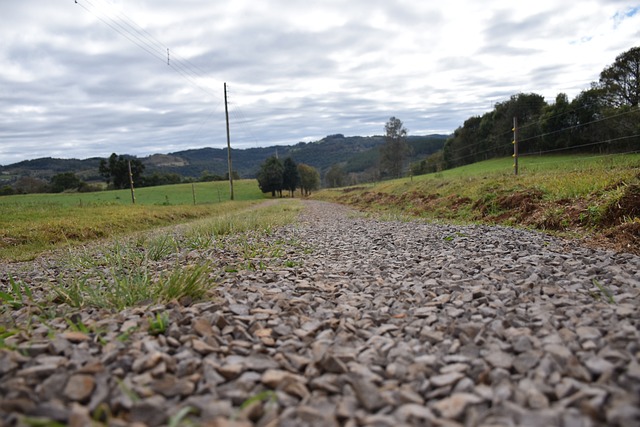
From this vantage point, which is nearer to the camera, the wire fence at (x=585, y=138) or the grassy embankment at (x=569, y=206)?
the grassy embankment at (x=569, y=206)

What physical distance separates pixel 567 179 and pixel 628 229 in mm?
5918

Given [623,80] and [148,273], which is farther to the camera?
[623,80]

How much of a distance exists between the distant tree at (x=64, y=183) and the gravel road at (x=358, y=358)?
81003mm

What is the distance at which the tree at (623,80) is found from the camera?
34781mm

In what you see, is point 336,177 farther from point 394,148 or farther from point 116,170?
point 116,170

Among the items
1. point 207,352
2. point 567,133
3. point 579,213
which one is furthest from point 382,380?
point 567,133

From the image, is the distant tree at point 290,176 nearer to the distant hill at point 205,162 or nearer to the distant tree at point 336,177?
the distant hill at point 205,162

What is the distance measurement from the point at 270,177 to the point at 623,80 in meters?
52.6

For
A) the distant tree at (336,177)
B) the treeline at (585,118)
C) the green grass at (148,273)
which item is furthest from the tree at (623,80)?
the distant tree at (336,177)

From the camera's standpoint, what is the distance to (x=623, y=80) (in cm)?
3644

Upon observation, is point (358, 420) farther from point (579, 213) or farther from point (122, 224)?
point (122, 224)

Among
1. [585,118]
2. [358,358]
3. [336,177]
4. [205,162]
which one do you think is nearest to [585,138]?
[585,118]

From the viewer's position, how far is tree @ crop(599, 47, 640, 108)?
3478 cm

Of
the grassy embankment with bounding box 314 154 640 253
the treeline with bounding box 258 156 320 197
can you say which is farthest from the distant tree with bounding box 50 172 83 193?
the grassy embankment with bounding box 314 154 640 253
